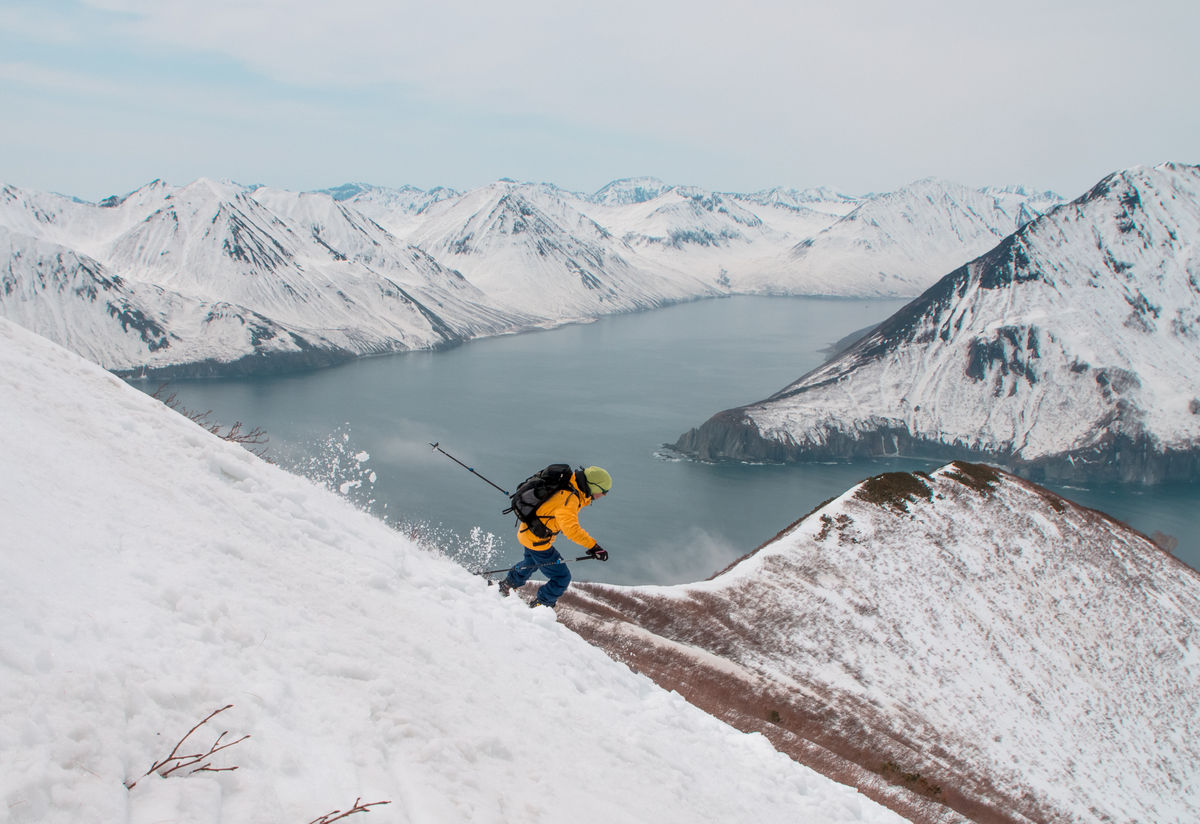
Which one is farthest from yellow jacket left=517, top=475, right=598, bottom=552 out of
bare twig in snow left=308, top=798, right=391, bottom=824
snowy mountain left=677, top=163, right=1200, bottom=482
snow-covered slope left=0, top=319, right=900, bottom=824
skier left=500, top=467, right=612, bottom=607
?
snowy mountain left=677, top=163, right=1200, bottom=482

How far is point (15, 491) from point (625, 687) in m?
9.38

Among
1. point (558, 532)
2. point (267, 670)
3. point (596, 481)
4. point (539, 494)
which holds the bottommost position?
point (267, 670)

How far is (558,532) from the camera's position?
14.5 metres

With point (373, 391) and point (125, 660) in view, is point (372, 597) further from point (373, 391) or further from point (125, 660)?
point (373, 391)

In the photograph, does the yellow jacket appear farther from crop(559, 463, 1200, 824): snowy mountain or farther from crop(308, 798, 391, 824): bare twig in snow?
crop(559, 463, 1200, 824): snowy mountain

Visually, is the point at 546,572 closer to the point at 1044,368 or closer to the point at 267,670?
the point at 267,670

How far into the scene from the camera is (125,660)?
6.29 m

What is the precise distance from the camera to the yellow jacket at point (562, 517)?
14008mm

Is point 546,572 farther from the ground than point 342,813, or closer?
closer

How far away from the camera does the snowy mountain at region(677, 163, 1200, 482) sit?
5871 inches

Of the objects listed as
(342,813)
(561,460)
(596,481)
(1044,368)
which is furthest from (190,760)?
(1044,368)

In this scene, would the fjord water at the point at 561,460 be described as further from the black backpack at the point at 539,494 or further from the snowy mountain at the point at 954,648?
the black backpack at the point at 539,494

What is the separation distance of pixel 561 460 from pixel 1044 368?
11905cm

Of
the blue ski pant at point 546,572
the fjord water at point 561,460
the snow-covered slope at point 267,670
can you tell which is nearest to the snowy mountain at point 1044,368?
the fjord water at point 561,460
